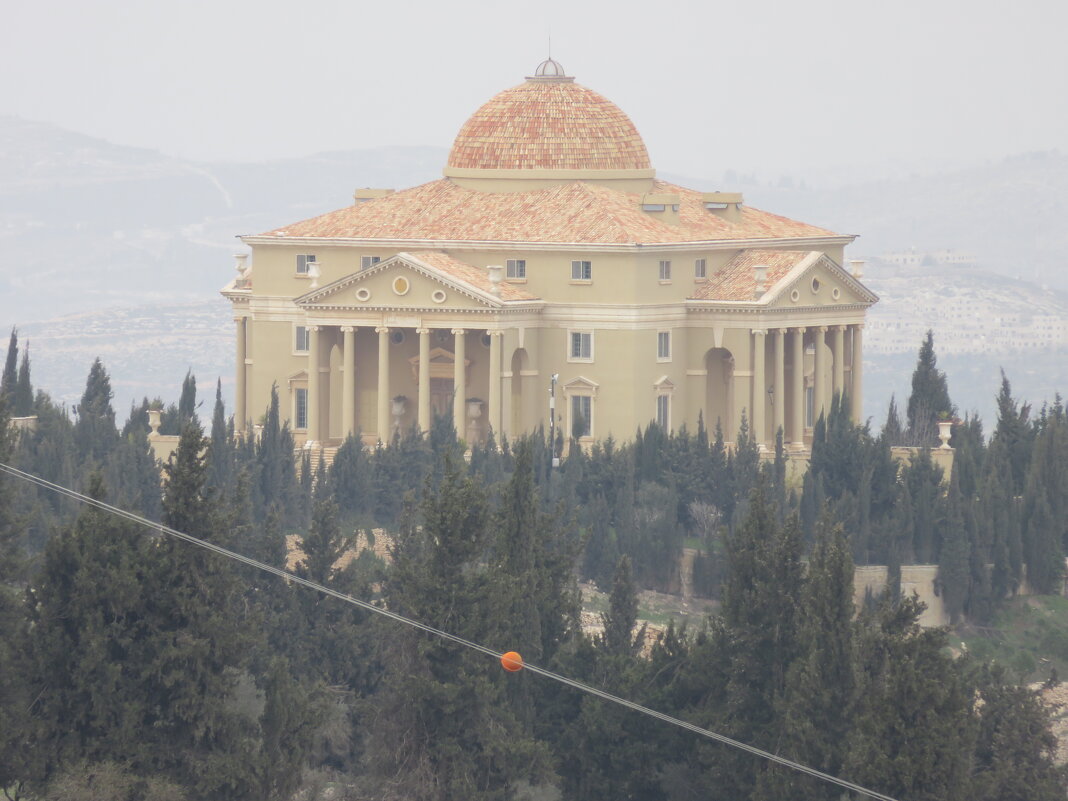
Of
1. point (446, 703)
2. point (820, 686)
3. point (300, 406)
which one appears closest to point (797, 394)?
point (300, 406)

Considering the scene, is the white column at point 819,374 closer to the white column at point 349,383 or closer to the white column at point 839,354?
Result: the white column at point 839,354

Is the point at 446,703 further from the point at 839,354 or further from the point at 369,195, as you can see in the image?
the point at 369,195

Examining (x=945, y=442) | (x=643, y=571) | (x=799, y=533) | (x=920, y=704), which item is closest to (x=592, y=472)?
(x=643, y=571)

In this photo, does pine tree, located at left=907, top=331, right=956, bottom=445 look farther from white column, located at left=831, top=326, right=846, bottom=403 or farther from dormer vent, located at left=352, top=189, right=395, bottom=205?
dormer vent, located at left=352, top=189, right=395, bottom=205

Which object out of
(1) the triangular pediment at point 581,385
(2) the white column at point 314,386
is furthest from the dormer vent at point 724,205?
(2) the white column at point 314,386

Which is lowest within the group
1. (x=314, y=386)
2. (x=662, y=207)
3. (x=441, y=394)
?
(x=441, y=394)

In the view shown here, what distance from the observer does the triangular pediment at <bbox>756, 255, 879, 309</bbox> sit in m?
98.9

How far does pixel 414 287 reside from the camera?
98000mm

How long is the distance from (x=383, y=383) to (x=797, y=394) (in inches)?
527

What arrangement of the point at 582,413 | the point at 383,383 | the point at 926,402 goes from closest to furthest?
the point at 582,413, the point at 383,383, the point at 926,402

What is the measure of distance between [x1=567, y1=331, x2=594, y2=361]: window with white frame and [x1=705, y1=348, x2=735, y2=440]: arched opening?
158 inches

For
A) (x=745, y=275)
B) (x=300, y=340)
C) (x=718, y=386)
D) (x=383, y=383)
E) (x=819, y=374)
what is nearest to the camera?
(x=383, y=383)

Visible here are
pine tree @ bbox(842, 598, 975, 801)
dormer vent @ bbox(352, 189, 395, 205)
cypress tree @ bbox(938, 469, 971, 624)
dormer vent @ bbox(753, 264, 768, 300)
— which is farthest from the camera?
dormer vent @ bbox(352, 189, 395, 205)

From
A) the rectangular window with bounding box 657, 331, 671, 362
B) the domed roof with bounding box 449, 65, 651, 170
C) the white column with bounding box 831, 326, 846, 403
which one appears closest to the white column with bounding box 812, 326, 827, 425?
the white column with bounding box 831, 326, 846, 403
